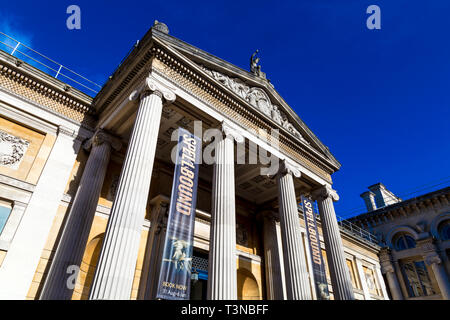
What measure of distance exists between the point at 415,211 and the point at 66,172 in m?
25.1

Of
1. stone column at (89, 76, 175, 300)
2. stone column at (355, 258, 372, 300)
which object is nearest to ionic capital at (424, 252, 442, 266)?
stone column at (355, 258, 372, 300)

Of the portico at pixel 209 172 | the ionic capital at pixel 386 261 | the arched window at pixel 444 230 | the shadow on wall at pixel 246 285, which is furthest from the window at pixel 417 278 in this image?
the shadow on wall at pixel 246 285

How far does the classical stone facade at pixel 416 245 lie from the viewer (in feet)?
67.5

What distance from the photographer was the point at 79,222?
30.2ft

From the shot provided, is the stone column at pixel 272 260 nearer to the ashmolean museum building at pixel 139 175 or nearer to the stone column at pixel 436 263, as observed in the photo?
the ashmolean museum building at pixel 139 175

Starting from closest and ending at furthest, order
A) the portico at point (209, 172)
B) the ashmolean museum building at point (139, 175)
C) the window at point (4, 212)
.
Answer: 1. the portico at point (209, 172)
2. the ashmolean museum building at point (139, 175)
3. the window at point (4, 212)

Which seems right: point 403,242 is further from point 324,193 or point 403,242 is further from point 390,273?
point 324,193

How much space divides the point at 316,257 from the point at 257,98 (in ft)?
24.6

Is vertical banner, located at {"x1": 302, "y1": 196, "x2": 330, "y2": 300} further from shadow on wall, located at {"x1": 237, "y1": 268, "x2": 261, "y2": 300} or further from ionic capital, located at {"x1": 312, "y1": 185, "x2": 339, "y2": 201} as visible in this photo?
shadow on wall, located at {"x1": 237, "y1": 268, "x2": 261, "y2": 300}

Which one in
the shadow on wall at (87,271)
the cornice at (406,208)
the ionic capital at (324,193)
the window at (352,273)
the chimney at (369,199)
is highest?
the chimney at (369,199)

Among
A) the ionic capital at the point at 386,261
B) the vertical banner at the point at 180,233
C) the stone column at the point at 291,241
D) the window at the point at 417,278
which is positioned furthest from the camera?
the ionic capital at the point at 386,261

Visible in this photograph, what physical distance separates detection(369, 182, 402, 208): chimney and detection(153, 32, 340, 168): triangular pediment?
1364 cm

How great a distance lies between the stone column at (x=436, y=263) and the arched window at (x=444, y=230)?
109cm
